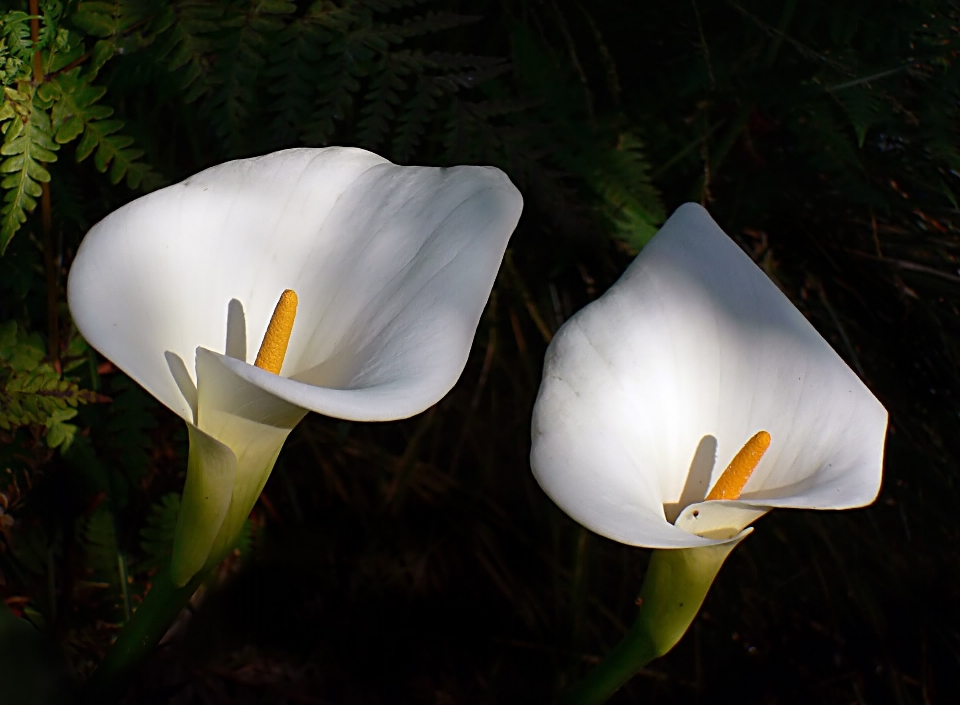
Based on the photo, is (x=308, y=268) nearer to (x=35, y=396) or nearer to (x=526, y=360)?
(x=35, y=396)

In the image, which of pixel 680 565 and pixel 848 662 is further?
pixel 848 662

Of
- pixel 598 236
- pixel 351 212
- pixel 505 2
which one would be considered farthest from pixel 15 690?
pixel 505 2

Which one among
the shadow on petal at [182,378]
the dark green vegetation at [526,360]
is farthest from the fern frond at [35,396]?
the shadow on petal at [182,378]

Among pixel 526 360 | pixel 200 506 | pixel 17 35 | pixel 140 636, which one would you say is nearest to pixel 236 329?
pixel 200 506

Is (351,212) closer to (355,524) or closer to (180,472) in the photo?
(180,472)

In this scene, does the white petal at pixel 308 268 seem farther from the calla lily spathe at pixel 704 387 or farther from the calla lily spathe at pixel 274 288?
the calla lily spathe at pixel 704 387

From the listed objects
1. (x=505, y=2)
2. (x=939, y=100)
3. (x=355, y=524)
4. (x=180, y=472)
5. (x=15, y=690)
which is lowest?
(x=355, y=524)
